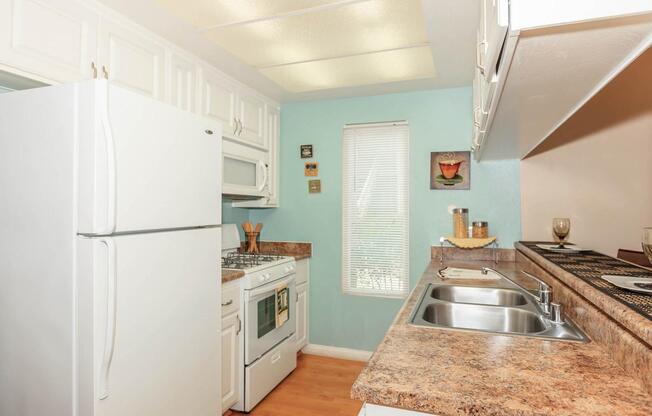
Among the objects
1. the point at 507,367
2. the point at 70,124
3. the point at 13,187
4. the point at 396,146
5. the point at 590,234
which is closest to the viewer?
the point at 507,367

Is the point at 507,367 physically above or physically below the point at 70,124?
below

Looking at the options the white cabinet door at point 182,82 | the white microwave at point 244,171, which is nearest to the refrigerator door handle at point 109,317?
the white cabinet door at point 182,82

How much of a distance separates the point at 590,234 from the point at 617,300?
81.9 inches

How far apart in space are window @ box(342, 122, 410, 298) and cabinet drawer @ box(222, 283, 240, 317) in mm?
1229

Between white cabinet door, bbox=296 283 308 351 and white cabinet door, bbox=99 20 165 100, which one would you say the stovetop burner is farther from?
white cabinet door, bbox=99 20 165 100

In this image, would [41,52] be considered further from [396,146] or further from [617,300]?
[396,146]

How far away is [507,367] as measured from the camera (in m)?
0.95

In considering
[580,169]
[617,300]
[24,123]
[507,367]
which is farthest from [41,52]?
[580,169]

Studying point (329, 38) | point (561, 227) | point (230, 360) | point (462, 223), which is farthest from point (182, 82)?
point (561, 227)

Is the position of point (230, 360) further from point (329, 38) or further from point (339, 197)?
point (329, 38)

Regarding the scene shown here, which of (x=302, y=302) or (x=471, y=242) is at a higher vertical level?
(x=471, y=242)

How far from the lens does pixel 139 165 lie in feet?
5.05

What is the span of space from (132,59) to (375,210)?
208 cm

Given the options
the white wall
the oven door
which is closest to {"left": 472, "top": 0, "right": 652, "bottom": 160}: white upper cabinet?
the white wall
